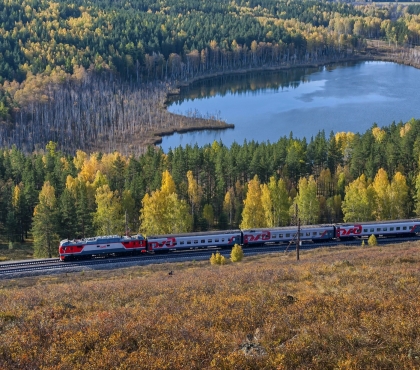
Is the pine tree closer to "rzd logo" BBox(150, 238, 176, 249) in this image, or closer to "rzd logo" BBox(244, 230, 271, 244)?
"rzd logo" BBox(150, 238, 176, 249)

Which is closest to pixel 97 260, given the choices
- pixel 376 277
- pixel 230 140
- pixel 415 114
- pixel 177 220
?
pixel 177 220

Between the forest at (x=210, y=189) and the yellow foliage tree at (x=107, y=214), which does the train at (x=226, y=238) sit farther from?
the yellow foliage tree at (x=107, y=214)

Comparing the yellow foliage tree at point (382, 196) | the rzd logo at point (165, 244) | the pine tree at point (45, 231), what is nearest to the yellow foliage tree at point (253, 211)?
the rzd logo at point (165, 244)

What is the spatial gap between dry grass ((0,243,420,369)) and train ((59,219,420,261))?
21.7 m

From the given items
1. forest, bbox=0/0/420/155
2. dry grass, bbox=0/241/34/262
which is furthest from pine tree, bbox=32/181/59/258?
forest, bbox=0/0/420/155

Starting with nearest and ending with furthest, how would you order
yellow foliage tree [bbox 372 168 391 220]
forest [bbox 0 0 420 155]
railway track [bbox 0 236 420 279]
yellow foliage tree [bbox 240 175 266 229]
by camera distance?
railway track [bbox 0 236 420 279], yellow foliage tree [bbox 240 175 266 229], yellow foliage tree [bbox 372 168 391 220], forest [bbox 0 0 420 155]

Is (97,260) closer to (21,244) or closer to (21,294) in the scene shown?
(21,244)

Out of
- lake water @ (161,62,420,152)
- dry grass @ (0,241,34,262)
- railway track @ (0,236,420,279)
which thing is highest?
lake water @ (161,62,420,152)

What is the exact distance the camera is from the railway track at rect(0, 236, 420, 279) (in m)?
46.4

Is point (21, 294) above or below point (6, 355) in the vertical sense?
below

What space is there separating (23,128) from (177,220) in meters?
69.9

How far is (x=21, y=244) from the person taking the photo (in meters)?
62.6

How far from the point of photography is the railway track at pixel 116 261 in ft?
152

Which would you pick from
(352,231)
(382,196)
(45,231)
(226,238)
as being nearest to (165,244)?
(226,238)
